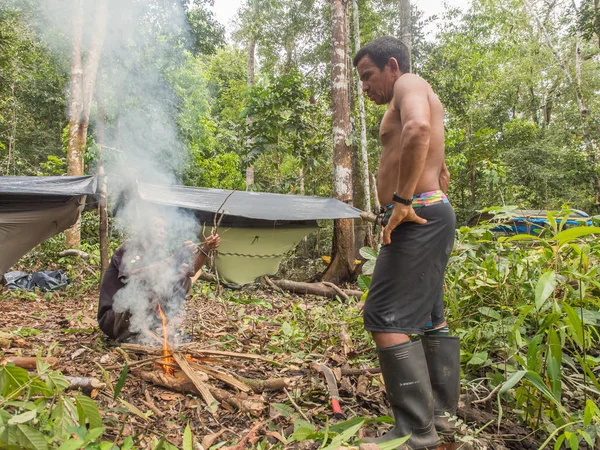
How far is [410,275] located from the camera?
1316 millimetres

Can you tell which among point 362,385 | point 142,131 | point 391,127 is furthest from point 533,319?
point 142,131

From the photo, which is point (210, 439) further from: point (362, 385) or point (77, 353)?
point (77, 353)

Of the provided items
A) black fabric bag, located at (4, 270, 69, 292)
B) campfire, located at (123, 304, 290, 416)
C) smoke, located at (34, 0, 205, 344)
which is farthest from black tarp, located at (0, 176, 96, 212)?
campfire, located at (123, 304, 290, 416)

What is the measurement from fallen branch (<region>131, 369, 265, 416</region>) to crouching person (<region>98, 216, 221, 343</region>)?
0.46 meters

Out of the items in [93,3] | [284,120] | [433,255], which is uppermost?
[93,3]

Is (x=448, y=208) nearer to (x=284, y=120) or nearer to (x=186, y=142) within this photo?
(x=284, y=120)

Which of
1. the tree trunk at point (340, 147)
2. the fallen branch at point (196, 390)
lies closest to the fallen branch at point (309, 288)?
the tree trunk at point (340, 147)

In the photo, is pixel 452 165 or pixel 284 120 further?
pixel 452 165

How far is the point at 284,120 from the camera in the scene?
6.54 meters

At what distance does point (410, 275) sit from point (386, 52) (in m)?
0.82

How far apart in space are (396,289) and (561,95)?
18.6 metres

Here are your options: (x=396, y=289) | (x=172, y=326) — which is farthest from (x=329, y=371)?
(x=172, y=326)

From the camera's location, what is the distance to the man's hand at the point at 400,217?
1.29 meters

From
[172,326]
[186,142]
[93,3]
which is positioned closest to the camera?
[172,326]
